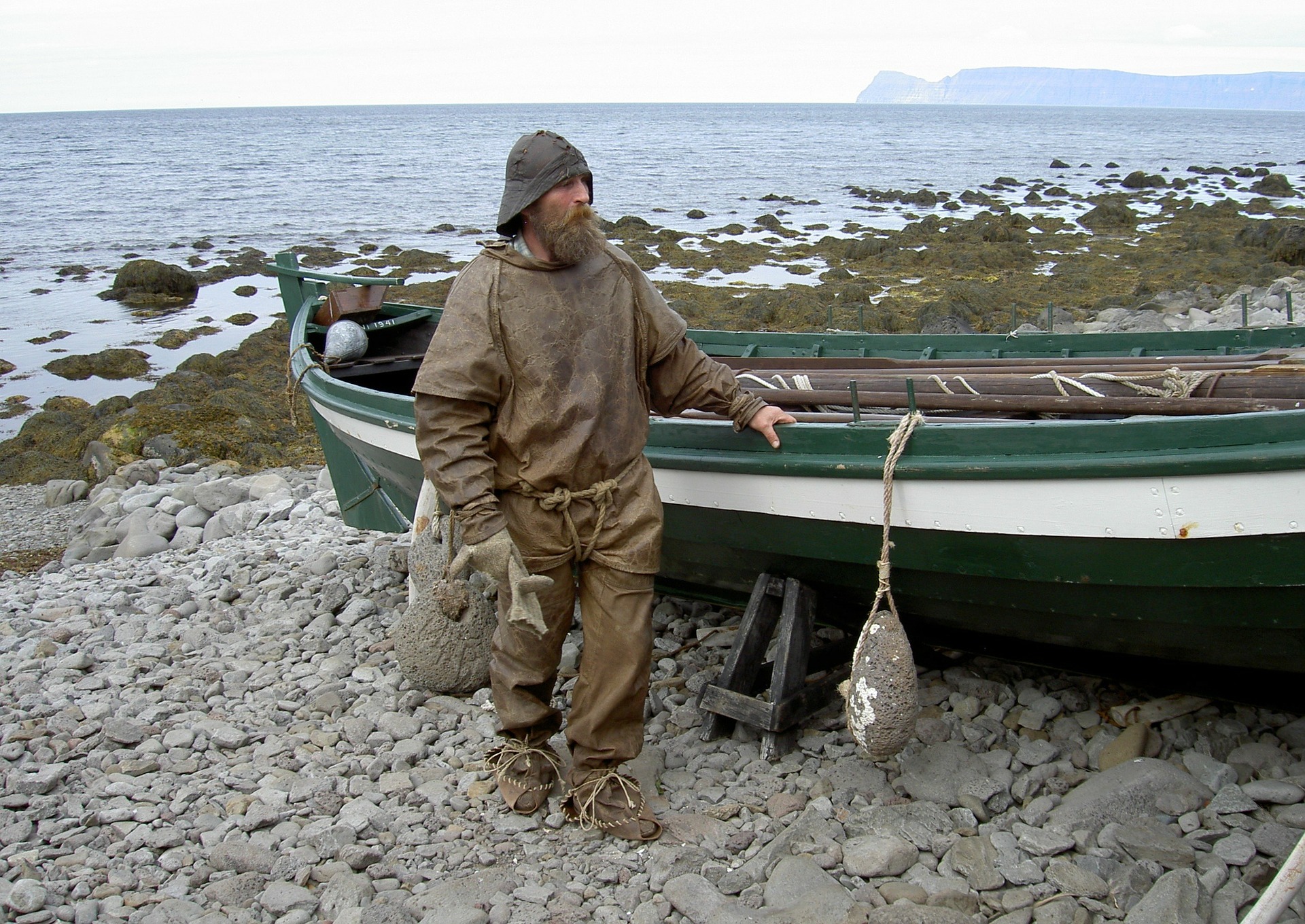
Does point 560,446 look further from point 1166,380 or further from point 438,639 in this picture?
point 1166,380

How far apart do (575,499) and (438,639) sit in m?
1.49

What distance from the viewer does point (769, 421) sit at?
3654 mm

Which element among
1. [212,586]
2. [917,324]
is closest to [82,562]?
[212,586]

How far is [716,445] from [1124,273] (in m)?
16.9

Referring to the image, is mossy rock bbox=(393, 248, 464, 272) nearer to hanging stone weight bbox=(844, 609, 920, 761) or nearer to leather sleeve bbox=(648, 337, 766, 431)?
leather sleeve bbox=(648, 337, 766, 431)

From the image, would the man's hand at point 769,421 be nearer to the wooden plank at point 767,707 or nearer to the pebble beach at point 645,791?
the wooden plank at point 767,707

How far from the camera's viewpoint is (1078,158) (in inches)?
2532

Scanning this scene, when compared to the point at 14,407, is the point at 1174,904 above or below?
above

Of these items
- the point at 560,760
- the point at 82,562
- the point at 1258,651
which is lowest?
the point at 82,562

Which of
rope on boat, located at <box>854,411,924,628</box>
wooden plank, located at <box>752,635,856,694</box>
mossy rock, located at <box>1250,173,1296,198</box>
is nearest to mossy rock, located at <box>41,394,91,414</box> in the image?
wooden plank, located at <box>752,635,856,694</box>

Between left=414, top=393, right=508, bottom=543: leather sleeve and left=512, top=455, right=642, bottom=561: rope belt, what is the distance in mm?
188

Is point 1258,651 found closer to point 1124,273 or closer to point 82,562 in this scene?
point 82,562

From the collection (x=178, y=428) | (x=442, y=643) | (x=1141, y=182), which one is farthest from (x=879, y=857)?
(x=1141, y=182)

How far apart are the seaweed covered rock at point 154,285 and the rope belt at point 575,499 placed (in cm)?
2149
